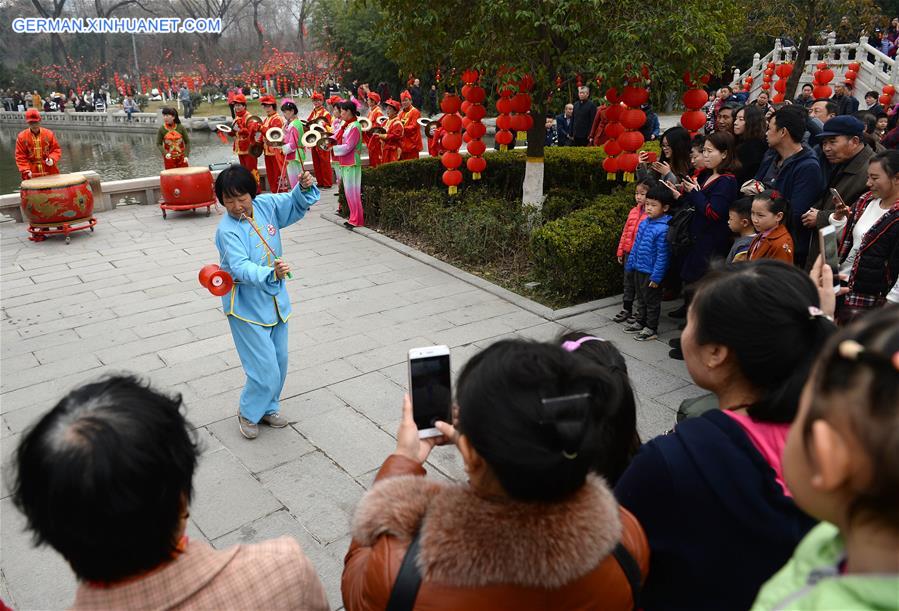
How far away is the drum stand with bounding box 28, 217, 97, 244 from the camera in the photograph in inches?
331

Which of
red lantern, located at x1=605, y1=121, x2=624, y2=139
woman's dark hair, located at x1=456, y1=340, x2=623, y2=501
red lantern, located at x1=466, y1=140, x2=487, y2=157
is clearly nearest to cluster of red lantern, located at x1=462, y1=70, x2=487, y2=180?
red lantern, located at x1=466, y1=140, x2=487, y2=157

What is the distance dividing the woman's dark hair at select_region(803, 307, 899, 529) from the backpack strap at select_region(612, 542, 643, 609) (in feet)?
1.68

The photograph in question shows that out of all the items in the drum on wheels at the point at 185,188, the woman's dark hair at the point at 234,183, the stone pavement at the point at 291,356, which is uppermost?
the woman's dark hair at the point at 234,183

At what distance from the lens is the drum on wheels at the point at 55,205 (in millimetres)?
8250

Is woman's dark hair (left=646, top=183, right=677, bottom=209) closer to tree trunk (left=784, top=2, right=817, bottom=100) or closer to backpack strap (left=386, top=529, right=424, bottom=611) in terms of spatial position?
backpack strap (left=386, top=529, right=424, bottom=611)

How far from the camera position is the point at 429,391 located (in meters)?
1.79

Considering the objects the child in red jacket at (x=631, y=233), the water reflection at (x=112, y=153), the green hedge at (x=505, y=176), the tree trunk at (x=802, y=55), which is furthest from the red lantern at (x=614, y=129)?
the water reflection at (x=112, y=153)

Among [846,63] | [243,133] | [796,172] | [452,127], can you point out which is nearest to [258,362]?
[796,172]

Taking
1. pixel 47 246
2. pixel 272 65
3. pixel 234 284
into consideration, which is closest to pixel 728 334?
pixel 234 284

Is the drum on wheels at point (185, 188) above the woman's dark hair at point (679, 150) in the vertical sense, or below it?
below

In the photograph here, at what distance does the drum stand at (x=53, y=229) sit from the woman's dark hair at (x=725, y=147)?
7626 mm

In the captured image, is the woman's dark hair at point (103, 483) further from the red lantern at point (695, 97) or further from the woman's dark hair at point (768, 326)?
the red lantern at point (695, 97)

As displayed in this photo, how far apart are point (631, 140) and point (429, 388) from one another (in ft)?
20.0

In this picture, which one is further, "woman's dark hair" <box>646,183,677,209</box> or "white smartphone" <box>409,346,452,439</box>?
"woman's dark hair" <box>646,183,677,209</box>
